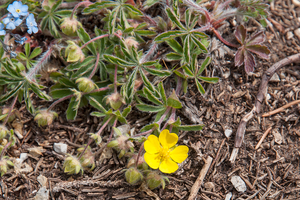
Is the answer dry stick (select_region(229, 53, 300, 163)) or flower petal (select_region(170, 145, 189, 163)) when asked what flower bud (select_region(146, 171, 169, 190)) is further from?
dry stick (select_region(229, 53, 300, 163))

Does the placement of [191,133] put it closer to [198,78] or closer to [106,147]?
[198,78]

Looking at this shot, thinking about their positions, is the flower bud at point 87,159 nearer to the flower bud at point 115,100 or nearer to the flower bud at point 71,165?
the flower bud at point 71,165

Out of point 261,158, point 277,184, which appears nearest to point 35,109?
point 261,158

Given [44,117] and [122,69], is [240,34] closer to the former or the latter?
[122,69]

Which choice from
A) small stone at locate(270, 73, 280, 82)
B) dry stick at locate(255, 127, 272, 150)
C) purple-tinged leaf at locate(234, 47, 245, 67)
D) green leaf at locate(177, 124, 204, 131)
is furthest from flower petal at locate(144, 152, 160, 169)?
small stone at locate(270, 73, 280, 82)

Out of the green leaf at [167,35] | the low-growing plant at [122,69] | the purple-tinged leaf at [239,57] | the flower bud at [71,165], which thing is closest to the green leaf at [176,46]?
the low-growing plant at [122,69]

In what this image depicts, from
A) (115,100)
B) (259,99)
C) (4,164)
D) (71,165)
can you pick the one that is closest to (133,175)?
(71,165)
